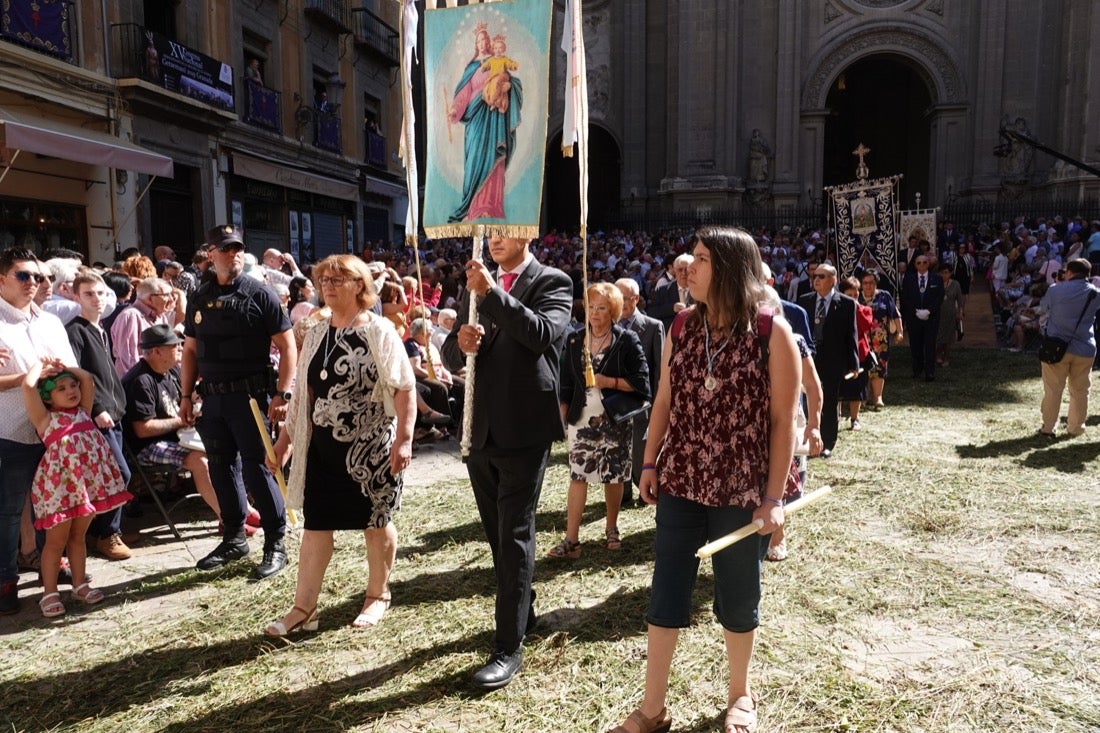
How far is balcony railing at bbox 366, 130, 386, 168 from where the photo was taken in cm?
2581

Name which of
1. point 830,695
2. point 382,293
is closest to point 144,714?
point 830,695

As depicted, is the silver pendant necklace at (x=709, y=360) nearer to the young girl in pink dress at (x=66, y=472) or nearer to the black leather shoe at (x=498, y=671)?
the black leather shoe at (x=498, y=671)

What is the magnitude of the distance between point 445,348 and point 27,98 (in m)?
13.2

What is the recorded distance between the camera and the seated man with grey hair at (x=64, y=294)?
17.5 ft

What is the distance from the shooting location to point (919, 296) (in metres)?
12.6

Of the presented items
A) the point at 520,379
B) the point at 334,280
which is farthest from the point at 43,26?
the point at 520,379

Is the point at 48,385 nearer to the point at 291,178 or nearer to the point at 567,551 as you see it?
the point at 567,551

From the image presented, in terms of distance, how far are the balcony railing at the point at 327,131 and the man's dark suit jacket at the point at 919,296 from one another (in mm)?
16669

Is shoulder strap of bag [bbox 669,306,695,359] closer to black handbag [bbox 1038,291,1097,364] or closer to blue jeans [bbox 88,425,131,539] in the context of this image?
blue jeans [bbox 88,425,131,539]

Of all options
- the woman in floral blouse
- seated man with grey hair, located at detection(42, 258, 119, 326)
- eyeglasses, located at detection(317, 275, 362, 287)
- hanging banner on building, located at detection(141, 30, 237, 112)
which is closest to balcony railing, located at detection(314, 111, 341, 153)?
hanging banner on building, located at detection(141, 30, 237, 112)

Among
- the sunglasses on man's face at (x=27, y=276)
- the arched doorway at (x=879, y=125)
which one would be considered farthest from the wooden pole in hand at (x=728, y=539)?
the arched doorway at (x=879, y=125)

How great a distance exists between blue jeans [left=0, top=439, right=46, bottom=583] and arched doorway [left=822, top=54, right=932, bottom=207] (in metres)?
32.7

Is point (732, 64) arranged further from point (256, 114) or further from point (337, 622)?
point (337, 622)

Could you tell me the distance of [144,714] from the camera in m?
3.21
